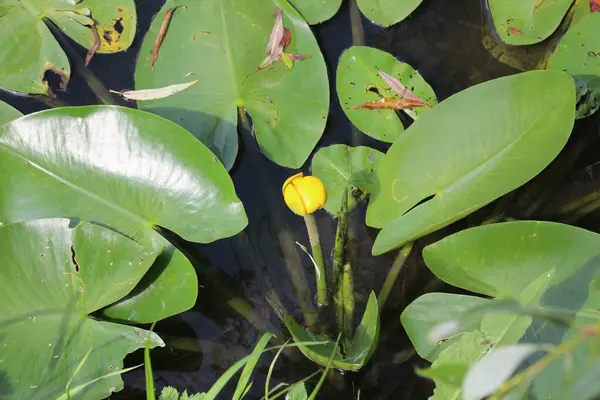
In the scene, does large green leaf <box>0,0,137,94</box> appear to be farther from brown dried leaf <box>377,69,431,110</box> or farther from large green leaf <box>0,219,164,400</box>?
brown dried leaf <box>377,69,431,110</box>

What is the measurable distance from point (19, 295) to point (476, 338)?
3.26 feet

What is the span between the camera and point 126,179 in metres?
1.22

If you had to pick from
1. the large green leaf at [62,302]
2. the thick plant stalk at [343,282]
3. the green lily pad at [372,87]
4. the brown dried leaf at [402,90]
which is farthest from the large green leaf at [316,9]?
the large green leaf at [62,302]

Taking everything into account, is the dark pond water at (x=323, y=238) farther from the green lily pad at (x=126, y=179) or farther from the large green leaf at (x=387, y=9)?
the green lily pad at (x=126, y=179)

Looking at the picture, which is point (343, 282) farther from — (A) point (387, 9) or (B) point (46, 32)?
(B) point (46, 32)

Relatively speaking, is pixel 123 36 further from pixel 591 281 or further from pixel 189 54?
pixel 591 281

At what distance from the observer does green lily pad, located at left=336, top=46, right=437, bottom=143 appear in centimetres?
140

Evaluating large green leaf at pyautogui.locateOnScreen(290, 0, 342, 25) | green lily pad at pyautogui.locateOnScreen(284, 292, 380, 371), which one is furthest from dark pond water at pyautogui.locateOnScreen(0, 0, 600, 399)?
green lily pad at pyautogui.locateOnScreen(284, 292, 380, 371)

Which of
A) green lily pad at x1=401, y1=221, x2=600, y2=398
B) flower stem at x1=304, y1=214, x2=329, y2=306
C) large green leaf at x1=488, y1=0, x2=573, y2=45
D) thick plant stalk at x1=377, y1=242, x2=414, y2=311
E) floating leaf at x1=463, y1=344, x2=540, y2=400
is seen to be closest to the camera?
floating leaf at x1=463, y1=344, x2=540, y2=400

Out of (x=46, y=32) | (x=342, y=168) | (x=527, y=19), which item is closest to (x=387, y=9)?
(x=527, y=19)

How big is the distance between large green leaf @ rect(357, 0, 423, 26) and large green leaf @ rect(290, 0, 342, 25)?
80 millimetres

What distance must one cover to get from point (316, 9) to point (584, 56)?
2.46 feet

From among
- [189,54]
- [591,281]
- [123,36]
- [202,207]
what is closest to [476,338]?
[591,281]

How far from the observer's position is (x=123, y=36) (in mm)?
1495
